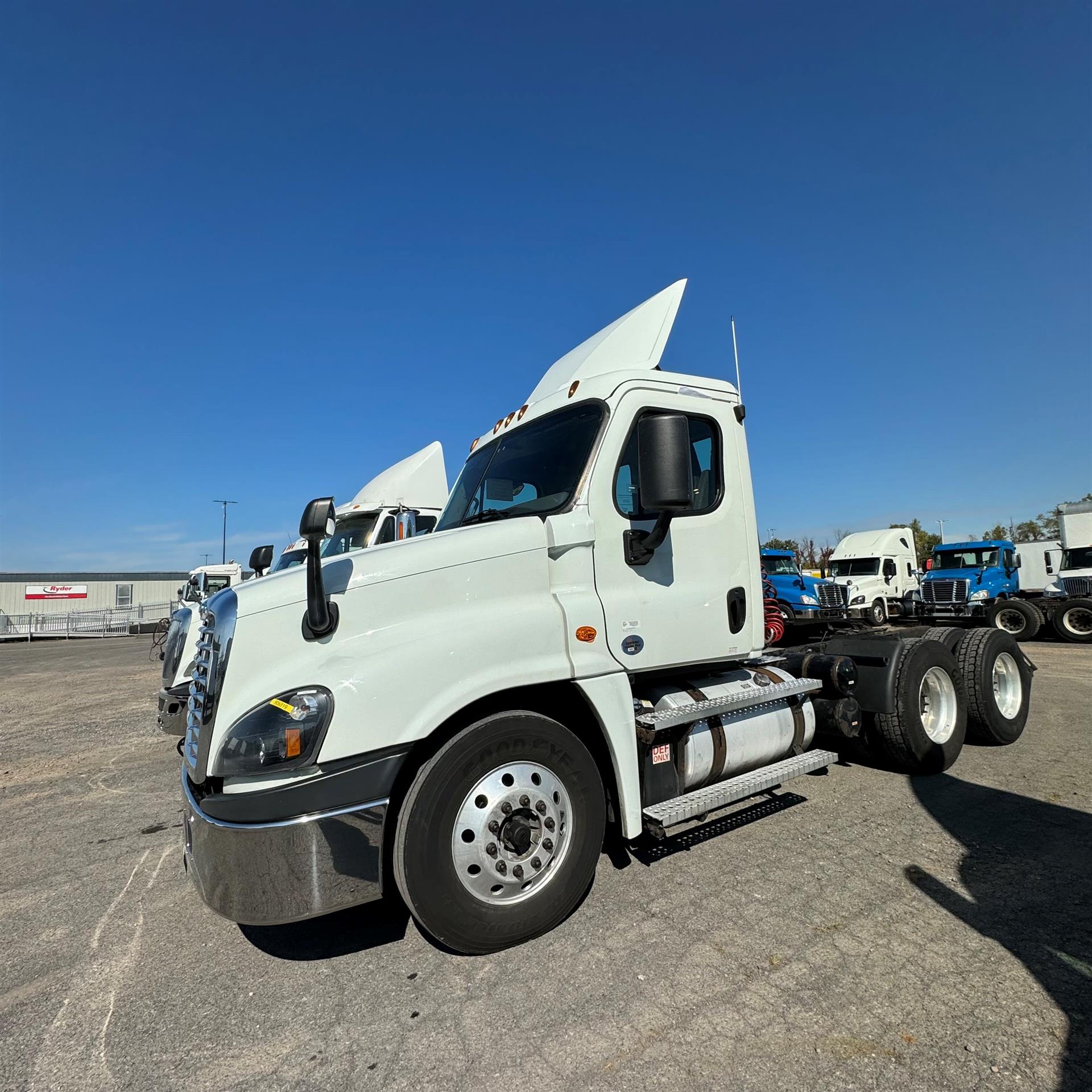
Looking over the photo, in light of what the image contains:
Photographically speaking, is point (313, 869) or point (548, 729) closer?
point (313, 869)

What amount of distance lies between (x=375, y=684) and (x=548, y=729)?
2.79ft

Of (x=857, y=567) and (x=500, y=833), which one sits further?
(x=857, y=567)

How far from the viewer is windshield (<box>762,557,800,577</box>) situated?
21.3 metres

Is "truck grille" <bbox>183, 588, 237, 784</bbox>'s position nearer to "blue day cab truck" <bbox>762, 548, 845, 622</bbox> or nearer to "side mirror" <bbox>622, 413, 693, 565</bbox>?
"side mirror" <bbox>622, 413, 693, 565</bbox>

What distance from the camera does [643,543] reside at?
11.3 ft

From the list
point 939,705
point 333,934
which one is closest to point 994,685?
point 939,705

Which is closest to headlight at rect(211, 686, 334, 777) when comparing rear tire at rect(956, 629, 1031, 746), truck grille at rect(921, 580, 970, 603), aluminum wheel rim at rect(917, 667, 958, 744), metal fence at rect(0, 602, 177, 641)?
aluminum wheel rim at rect(917, 667, 958, 744)

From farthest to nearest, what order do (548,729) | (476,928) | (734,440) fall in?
(734,440) < (548,729) < (476,928)

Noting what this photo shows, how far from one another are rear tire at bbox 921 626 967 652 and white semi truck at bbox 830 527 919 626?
1768 centimetres

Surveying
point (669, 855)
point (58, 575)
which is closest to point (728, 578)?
point (669, 855)

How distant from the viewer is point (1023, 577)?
2609cm

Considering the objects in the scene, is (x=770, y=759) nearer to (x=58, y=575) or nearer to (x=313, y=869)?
(x=313, y=869)

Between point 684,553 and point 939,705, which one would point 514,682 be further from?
point 939,705

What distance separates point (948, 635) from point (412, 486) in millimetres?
7837
